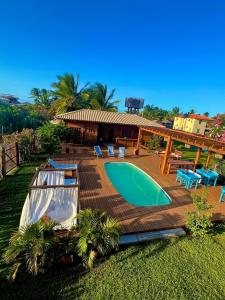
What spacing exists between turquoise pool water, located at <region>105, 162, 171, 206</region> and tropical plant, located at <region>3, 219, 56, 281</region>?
4.41 metres

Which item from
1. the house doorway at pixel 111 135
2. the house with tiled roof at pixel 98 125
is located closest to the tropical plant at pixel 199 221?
the house with tiled roof at pixel 98 125

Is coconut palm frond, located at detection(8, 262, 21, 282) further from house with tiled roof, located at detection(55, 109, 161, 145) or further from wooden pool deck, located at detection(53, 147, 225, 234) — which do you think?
house with tiled roof, located at detection(55, 109, 161, 145)

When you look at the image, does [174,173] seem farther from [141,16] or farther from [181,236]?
[141,16]

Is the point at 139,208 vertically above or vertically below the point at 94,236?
below

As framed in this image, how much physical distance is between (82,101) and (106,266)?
2228cm

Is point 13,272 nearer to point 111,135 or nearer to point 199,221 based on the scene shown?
point 199,221

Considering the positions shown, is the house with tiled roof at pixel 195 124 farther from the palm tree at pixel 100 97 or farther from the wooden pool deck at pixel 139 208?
the wooden pool deck at pixel 139 208

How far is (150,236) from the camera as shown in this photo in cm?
603

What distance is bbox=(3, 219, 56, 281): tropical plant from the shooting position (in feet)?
13.9

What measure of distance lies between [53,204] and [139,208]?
370cm

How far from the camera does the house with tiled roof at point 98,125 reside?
1766 cm

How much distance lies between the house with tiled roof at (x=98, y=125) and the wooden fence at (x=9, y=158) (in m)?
6.16

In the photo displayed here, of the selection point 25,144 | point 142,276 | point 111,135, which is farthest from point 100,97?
point 142,276

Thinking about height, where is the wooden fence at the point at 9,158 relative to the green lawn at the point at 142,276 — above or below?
above
